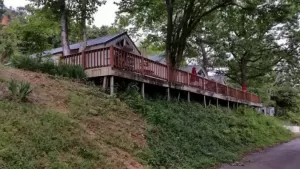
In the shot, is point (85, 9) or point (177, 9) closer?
point (85, 9)

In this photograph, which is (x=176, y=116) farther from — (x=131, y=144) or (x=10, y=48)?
(x=10, y=48)

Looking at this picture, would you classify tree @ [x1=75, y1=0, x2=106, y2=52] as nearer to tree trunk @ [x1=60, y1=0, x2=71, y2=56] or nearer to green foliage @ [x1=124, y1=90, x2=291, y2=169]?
tree trunk @ [x1=60, y1=0, x2=71, y2=56]

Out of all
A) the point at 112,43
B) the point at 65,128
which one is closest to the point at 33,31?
the point at 112,43

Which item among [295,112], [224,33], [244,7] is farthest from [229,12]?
[295,112]

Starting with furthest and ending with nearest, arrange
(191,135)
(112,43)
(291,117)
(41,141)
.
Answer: (291,117), (112,43), (191,135), (41,141)

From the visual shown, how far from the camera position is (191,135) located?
43.2 feet

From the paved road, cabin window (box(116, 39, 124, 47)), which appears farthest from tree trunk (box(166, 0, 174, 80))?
the paved road

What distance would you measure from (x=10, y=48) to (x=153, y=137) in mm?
11404

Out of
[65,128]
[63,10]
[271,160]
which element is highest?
[63,10]

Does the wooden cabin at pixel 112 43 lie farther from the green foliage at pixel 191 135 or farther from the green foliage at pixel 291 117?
the green foliage at pixel 291 117

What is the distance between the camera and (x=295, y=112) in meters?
45.8

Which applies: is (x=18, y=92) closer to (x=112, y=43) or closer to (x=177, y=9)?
(x=177, y=9)

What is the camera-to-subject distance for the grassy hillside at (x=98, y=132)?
732cm

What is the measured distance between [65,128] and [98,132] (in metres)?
1.18
